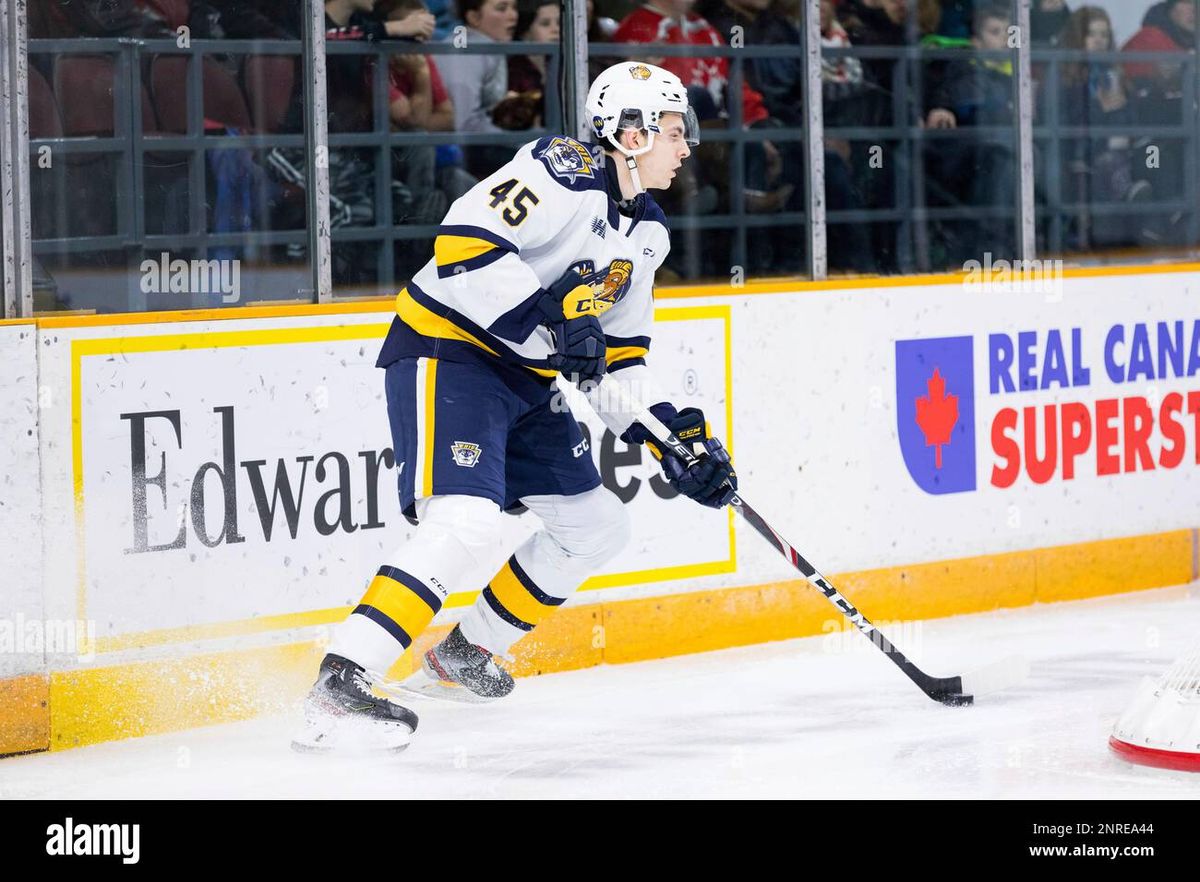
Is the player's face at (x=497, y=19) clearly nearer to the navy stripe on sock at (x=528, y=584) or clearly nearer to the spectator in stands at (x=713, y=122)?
the spectator in stands at (x=713, y=122)

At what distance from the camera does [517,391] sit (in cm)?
389

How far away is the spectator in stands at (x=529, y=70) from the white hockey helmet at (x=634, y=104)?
3.57ft

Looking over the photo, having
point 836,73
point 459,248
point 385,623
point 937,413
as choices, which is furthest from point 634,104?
point 937,413

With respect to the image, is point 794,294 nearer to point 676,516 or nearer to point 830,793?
point 676,516

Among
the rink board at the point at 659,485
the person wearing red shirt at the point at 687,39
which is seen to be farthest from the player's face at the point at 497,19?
the rink board at the point at 659,485

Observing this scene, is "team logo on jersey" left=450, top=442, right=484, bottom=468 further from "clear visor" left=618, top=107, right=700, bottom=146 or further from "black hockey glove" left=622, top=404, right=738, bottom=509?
"clear visor" left=618, top=107, right=700, bottom=146

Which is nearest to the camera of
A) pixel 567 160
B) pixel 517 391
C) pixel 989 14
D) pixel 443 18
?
pixel 567 160

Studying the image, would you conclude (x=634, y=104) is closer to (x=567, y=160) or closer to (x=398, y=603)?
(x=567, y=160)

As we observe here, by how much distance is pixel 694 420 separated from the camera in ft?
13.3

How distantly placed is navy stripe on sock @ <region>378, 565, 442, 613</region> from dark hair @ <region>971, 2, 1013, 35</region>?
9.39 feet

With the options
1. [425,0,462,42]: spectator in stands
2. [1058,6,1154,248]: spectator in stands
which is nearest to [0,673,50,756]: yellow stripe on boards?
[425,0,462,42]: spectator in stands

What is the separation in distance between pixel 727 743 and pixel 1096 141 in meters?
2.78

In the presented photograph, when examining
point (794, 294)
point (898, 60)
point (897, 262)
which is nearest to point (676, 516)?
point (794, 294)

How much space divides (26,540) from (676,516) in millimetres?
1640
